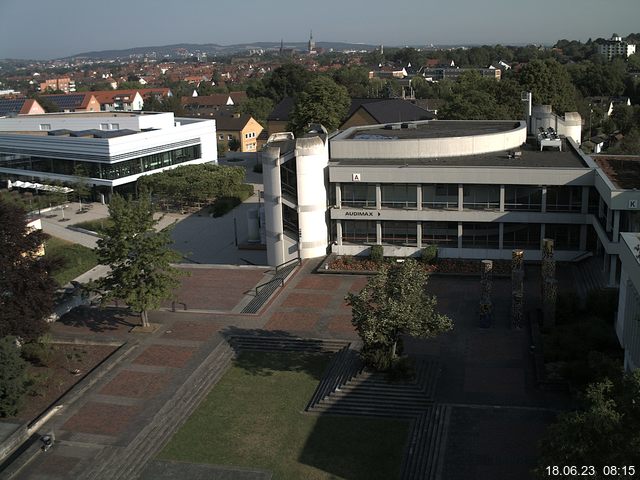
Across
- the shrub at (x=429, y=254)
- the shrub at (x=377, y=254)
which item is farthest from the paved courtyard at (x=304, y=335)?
the shrub at (x=377, y=254)

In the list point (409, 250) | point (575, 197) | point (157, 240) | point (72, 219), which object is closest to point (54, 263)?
point (157, 240)

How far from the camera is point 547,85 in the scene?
75250 millimetres

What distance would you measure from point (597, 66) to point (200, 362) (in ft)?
361

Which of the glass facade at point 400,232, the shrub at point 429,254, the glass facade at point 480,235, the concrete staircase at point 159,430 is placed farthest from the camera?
the glass facade at point 400,232

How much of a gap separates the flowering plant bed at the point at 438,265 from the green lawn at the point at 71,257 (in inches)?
540

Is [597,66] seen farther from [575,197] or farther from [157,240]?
[157,240]

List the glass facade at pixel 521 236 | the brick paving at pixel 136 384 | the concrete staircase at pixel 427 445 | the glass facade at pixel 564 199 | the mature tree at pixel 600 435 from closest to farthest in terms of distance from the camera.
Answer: the mature tree at pixel 600 435 → the concrete staircase at pixel 427 445 → the brick paving at pixel 136 384 → the glass facade at pixel 564 199 → the glass facade at pixel 521 236

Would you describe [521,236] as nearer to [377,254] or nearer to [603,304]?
[377,254]

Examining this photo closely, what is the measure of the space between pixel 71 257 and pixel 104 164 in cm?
1960

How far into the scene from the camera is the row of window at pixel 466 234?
1476 inches

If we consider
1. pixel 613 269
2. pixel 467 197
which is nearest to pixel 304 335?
pixel 467 197

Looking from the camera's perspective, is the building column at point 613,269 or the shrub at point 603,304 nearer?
the shrub at point 603,304

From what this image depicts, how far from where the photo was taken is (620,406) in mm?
14812

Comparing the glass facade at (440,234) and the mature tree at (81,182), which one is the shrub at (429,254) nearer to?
the glass facade at (440,234)
